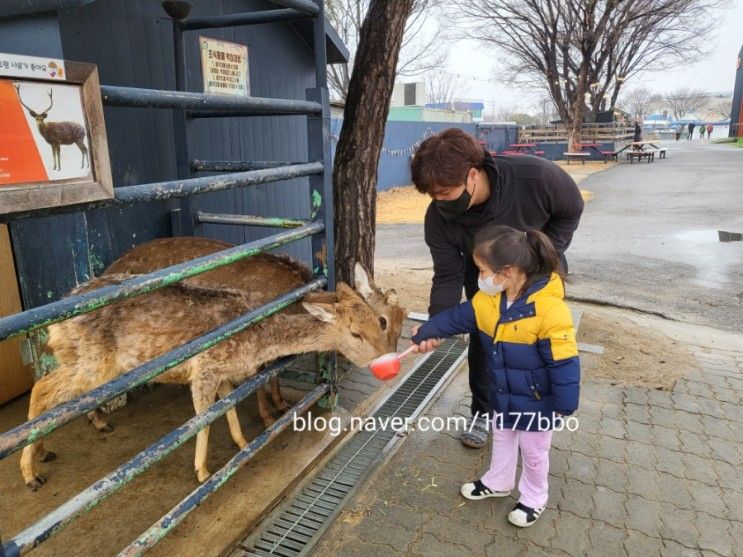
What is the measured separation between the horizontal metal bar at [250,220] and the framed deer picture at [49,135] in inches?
65.5

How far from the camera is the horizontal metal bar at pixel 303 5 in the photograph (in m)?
3.26

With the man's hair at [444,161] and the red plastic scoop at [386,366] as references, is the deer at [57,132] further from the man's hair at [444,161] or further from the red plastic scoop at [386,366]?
the red plastic scoop at [386,366]

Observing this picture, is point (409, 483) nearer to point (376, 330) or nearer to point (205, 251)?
point (376, 330)

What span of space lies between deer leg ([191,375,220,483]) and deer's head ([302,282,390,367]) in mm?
725

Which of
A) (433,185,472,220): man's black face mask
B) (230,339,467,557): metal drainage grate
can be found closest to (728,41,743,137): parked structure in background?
(230,339,467,557): metal drainage grate

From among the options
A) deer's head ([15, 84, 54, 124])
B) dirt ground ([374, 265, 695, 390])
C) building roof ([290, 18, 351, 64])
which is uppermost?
building roof ([290, 18, 351, 64])

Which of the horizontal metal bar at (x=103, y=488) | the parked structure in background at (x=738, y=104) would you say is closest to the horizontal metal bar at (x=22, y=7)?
the horizontal metal bar at (x=103, y=488)

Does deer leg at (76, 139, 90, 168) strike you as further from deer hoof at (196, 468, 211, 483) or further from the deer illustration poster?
deer hoof at (196, 468, 211, 483)

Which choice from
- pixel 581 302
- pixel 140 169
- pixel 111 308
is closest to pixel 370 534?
pixel 111 308

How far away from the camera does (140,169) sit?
A: 423 centimetres

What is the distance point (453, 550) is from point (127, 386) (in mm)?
1677

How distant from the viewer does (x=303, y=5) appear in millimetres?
3371

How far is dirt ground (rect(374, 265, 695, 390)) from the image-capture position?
458 cm

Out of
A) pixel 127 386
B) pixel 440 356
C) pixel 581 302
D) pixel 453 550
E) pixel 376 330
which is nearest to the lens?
pixel 127 386
